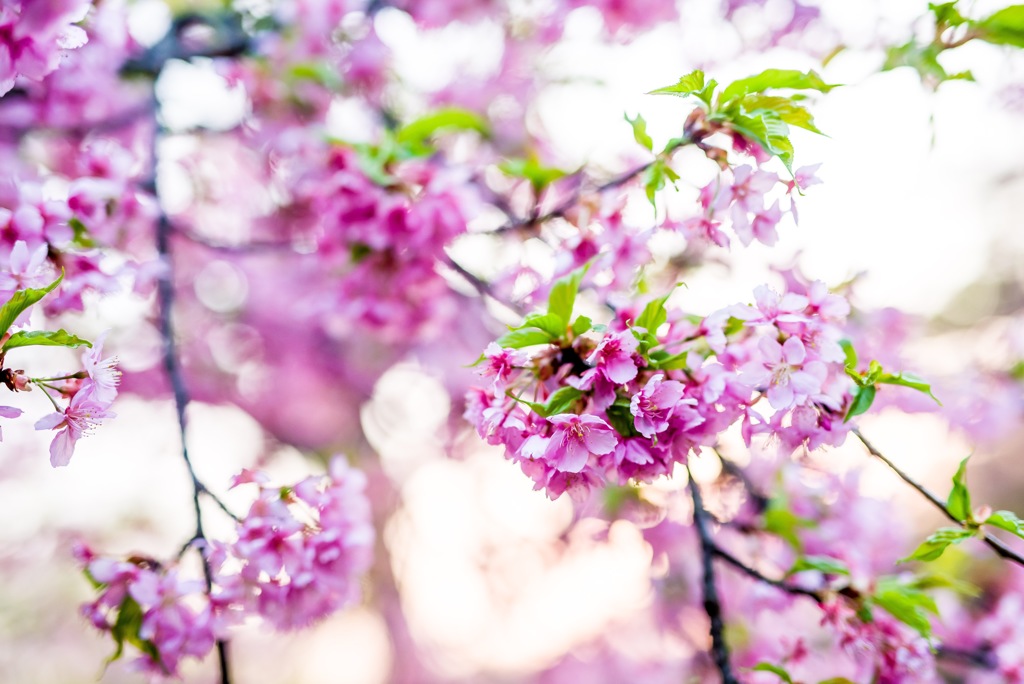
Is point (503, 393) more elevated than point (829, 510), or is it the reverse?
point (503, 393)

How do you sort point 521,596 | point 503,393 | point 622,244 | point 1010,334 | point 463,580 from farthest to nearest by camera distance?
point 463,580 < point 521,596 < point 1010,334 < point 622,244 < point 503,393

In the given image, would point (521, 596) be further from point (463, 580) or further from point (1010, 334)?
point (1010, 334)

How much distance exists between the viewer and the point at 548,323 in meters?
0.78

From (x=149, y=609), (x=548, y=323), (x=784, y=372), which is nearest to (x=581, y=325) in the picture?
(x=548, y=323)

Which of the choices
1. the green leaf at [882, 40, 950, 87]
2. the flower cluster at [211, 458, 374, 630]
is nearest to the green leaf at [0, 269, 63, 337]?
the flower cluster at [211, 458, 374, 630]

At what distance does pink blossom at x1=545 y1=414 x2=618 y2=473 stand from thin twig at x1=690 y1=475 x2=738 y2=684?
14.4 inches

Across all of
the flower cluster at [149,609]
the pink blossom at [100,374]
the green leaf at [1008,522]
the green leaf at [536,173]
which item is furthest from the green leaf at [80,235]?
the green leaf at [1008,522]

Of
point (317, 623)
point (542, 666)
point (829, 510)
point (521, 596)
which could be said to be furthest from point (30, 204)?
point (542, 666)

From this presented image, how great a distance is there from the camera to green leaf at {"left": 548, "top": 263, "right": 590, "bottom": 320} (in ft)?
2.62

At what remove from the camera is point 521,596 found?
453 centimetres

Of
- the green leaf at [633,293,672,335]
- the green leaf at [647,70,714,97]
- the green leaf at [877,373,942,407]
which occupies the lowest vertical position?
the green leaf at [633,293,672,335]

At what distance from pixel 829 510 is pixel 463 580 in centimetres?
356

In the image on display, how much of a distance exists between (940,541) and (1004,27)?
74 cm

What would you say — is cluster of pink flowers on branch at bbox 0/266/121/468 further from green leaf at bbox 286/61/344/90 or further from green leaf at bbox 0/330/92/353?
green leaf at bbox 286/61/344/90
